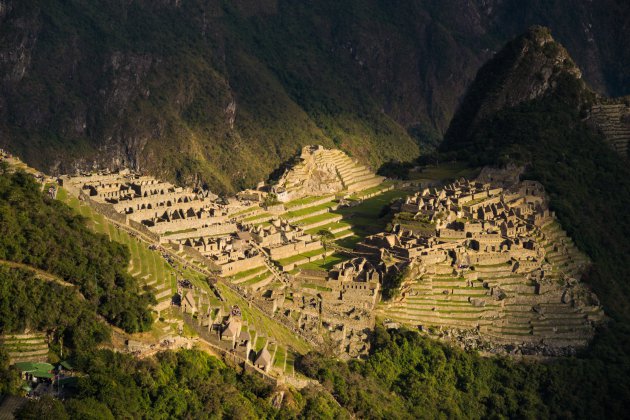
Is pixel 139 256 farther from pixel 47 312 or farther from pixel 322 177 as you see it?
pixel 322 177

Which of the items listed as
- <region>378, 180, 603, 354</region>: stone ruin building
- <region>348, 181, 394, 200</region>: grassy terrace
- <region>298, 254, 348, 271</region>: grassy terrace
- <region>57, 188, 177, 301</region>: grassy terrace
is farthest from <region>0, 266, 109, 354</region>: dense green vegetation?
<region>348, 181, 394, 200</region>: grassy terrace

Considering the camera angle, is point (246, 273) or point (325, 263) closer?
point (246, 273)

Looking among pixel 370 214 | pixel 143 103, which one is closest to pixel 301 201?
pixel 370 214

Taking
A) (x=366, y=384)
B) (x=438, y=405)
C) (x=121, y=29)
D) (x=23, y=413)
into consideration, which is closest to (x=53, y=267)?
(x=23, y=413)

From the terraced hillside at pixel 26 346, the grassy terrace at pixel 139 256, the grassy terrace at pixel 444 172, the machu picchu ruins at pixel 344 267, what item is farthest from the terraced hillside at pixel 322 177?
the terraced hillside at pixel 26 346

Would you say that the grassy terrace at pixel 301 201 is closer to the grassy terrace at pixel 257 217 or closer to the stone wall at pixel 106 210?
the grassy terrace at pixel 257 217

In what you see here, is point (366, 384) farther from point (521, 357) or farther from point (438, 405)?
point (521, 357)
